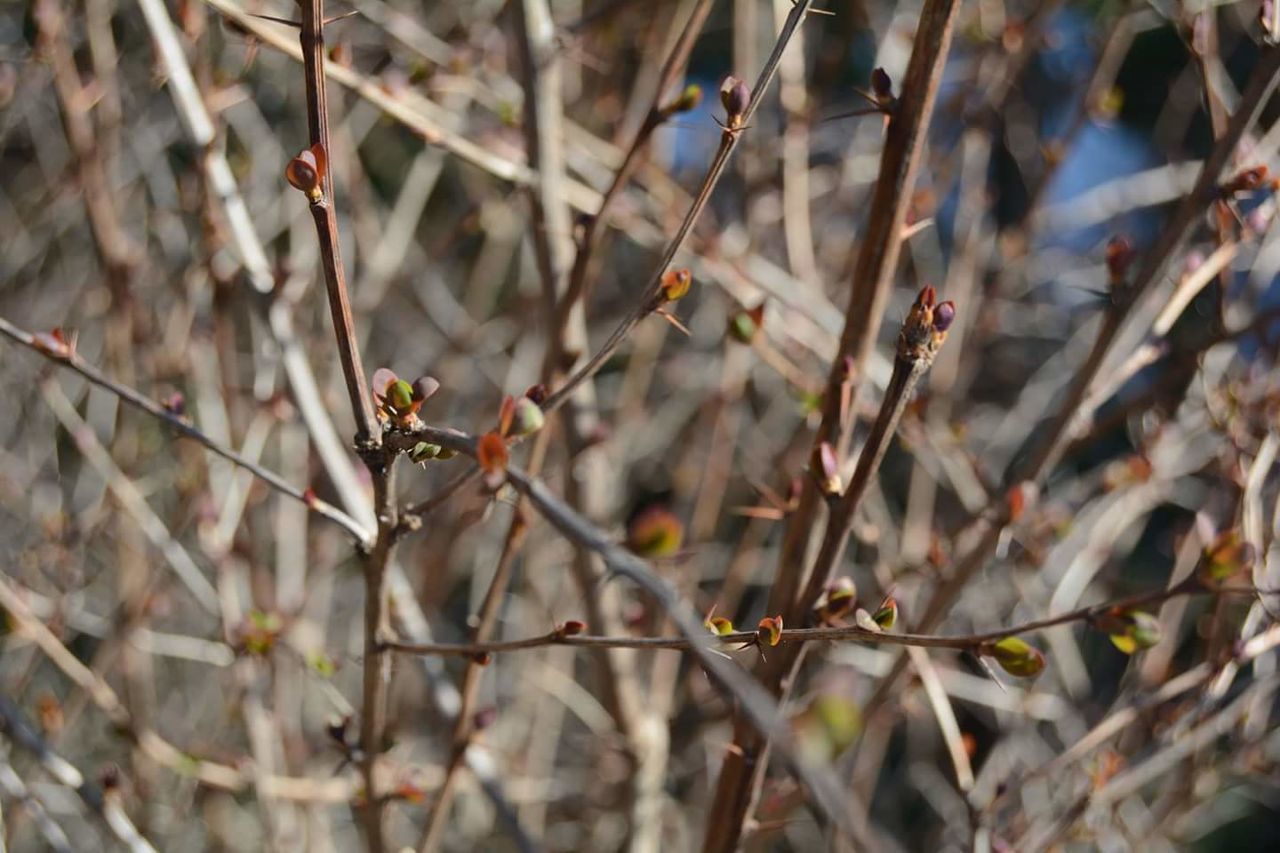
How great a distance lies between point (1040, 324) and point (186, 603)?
3120 millimetres

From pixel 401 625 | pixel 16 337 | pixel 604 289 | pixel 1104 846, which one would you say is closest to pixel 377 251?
pixel 604 289

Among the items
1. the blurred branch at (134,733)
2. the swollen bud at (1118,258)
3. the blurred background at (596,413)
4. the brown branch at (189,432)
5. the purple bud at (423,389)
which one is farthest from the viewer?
the blurred background at (596,413)

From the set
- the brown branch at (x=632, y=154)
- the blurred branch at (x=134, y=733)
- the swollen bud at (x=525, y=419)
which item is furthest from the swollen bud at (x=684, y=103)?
the blurred branch at (x=134, y=733)

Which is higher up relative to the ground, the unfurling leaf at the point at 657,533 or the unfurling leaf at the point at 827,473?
the unfurling leaf at the point at 827,473

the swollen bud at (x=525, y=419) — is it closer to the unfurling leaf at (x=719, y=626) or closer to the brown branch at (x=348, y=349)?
the brown branch at (x=348, y=349)

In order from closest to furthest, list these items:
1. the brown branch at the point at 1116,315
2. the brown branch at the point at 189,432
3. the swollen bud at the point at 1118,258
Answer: the brown branch at the point at 189,432, the brown branch at the point at 1116,315, the swollen bud at the point at 1118,258

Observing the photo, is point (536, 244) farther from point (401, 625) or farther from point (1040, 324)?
point (1040, 324)

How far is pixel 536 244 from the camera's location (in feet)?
6.10

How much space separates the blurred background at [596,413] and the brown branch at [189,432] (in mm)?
337

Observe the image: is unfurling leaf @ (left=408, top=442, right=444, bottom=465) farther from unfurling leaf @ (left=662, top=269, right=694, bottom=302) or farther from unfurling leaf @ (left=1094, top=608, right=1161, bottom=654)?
unfurling leaf @ (left=1094, top=608, right=1161, bottom=654)

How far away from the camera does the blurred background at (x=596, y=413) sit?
6.24 feet

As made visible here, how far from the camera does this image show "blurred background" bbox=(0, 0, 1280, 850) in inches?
74.9

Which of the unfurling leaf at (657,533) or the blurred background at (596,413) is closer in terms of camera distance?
the unfurling leaf at (657,533)

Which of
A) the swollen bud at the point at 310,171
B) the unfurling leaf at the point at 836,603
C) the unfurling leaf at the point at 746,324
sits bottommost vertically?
the unfurling leaf at the point at 836,603
